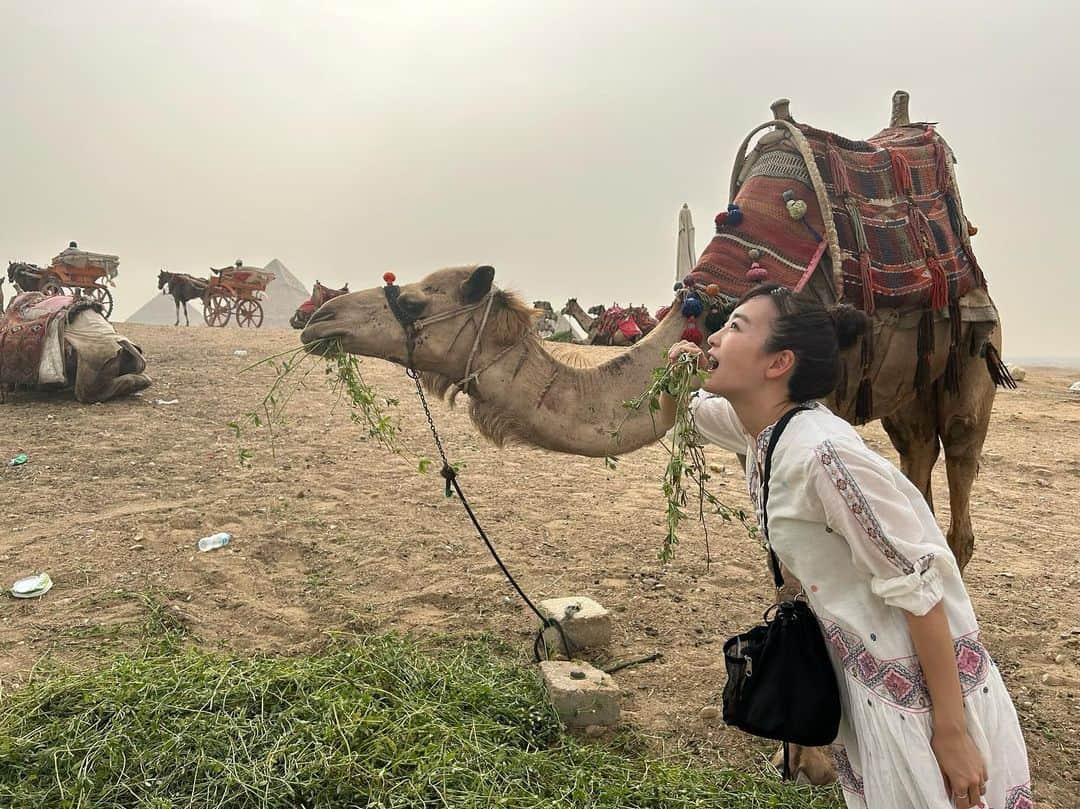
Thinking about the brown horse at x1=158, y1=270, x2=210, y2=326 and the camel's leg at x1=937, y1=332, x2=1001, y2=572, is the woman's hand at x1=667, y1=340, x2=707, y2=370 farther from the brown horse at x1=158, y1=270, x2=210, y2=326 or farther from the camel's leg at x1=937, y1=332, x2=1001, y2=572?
the brown horse at x1=158, y1=270, x2=210, y2=326

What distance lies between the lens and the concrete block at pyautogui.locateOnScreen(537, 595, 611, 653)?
338cm

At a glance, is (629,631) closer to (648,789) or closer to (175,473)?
(648,789)

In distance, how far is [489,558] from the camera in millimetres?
4586

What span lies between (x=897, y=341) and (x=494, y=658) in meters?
2.38

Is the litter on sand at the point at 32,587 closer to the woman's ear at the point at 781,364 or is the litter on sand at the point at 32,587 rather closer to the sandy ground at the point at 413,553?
the sandy ground at the point at 413,553

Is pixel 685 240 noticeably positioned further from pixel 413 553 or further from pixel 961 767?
pixel 961 767

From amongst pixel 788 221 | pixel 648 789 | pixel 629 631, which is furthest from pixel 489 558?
pixel 788 221

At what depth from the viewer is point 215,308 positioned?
2112 centimetres

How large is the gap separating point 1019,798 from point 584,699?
4.97 feet

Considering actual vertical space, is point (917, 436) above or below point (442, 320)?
below

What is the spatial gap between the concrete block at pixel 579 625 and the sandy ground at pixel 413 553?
0.41 feet

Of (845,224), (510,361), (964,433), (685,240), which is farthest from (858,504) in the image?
(685,240)

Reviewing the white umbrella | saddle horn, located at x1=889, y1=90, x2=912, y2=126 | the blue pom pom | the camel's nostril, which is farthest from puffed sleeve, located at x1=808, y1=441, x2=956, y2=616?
the white umbrella

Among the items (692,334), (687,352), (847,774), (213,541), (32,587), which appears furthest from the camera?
(213,541)
